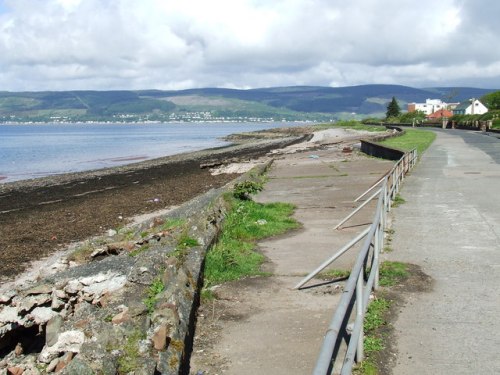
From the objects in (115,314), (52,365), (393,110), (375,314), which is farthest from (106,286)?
(393,110)

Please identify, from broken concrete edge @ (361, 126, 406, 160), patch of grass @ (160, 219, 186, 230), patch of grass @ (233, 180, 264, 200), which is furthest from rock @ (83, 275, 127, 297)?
broken concrete edge @ (361, 126, 406, 160)

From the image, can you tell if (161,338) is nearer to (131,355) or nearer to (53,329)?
(131,355)

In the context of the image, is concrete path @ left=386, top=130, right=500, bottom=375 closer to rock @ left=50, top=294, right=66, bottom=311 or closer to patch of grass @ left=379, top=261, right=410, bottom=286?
patch of grass @ left=379, top=261, right=410, bottom=286

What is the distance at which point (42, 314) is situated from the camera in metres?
7.06

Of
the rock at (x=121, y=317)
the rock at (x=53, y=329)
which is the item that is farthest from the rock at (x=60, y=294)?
the rock at (x=121, y=317)

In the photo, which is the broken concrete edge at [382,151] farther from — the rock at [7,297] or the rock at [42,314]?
the rock at [42,314]

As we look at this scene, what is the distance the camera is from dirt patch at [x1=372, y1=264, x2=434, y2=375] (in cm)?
476

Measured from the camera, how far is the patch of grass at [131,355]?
168 inches

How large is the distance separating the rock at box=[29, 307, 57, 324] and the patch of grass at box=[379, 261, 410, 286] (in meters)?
3.97

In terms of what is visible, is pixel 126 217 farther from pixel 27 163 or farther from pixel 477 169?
pixel 27 163

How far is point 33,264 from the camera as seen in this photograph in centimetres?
1196

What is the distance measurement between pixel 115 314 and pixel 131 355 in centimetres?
106

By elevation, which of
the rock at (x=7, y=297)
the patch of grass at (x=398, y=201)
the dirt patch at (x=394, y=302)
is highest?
the dirt patch at (x=394, y=302)

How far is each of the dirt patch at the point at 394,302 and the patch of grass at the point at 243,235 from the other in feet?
6.14
